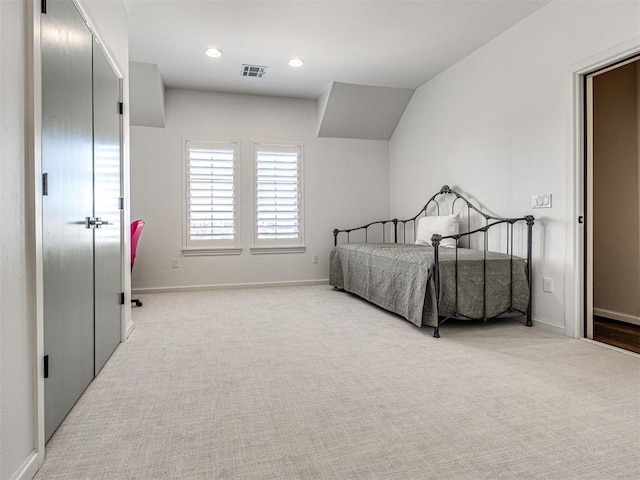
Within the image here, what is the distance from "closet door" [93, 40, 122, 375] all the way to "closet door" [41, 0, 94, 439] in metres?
0.12

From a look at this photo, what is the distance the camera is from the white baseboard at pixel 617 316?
345cm

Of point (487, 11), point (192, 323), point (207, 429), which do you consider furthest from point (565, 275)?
point (192, 323)

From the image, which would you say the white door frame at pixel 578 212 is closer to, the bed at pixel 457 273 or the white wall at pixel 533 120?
the white wall at pixel 533 120

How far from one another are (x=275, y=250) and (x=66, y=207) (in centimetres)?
365

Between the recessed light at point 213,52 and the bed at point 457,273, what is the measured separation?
2.44m

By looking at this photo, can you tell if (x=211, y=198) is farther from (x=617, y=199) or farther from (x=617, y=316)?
(x=617, y=316)

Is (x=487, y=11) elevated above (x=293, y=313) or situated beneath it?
elevated above

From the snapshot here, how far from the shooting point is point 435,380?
2.14m

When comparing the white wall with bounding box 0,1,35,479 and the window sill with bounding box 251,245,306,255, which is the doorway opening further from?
the white wall with bounding box 0,1,35,479

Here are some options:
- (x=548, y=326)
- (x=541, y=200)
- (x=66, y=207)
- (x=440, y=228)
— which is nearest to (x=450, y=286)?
(x=548, y=326)

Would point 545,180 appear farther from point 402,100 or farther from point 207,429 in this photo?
point 207,429

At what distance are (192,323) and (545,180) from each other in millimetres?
3065

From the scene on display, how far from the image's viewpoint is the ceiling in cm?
311

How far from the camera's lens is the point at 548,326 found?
3.13 metres
